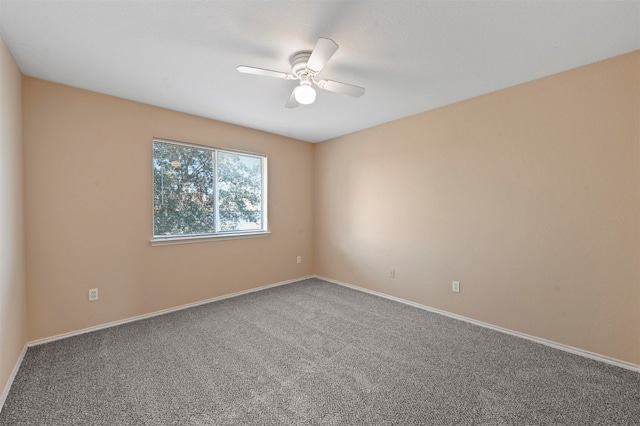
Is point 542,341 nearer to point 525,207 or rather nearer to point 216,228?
point 525,207

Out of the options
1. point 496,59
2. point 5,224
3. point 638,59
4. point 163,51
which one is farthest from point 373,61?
point 5,224

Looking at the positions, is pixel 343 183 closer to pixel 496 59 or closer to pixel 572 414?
pixel 496 59

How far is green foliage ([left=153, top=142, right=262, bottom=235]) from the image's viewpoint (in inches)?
130

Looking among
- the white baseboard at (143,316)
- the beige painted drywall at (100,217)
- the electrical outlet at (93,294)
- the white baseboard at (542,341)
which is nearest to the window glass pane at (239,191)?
the beige painted drywall at (100,217)

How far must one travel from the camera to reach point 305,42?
1.94 metres

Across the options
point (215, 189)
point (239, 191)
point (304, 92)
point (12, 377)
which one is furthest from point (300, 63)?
point (12, 377)

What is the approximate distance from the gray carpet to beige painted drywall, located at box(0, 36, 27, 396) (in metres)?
0.25

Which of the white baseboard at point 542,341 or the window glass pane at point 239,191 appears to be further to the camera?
the window glass pane at point 239,191

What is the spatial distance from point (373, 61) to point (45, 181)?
3.12 meters

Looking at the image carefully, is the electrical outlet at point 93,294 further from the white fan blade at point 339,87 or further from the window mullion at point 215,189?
the white fan blade at point 339,87

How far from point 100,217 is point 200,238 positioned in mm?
1047

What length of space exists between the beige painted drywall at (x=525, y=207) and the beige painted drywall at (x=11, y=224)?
3.60 m

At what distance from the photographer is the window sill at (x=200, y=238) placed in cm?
320

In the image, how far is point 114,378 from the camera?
78.0 inches
